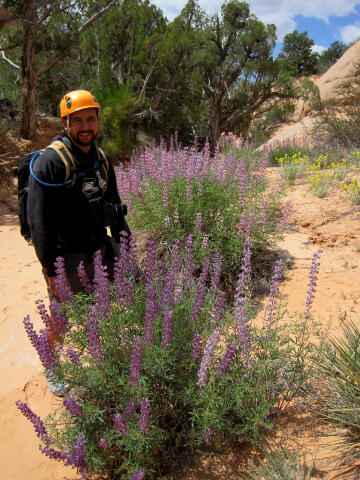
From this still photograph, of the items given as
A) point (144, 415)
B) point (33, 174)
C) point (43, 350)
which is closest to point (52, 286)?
point (33, 174)

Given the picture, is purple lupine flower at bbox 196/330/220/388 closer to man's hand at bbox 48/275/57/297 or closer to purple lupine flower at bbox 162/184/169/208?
man's hand at bbox 48/275/57/297

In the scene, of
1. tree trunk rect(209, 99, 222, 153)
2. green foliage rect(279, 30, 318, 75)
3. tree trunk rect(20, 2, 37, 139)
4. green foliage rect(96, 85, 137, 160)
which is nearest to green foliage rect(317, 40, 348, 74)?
green foliage rect(279, 30, 318, 75)

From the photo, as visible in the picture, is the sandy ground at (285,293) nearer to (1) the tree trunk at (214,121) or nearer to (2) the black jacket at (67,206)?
(2) the black jacket at (67,206)

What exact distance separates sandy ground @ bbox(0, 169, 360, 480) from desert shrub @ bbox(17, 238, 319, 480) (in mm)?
182

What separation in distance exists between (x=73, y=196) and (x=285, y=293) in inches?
109

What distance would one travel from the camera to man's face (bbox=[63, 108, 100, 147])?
9.15ft

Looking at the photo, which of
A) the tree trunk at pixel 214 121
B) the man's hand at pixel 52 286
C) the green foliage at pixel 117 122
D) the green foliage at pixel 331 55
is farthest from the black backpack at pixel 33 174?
the green foliage at pixel 331 55

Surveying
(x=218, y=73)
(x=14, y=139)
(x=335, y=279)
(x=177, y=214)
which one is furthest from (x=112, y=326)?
(x=218, y=73)

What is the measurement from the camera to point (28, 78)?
921cm

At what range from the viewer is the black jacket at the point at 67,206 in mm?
2691

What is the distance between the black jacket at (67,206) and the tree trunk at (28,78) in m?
6.91

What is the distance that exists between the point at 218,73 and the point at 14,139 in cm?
1122

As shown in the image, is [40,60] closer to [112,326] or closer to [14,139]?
[14,139]

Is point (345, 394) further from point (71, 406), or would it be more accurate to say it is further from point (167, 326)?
point (71, 406)
